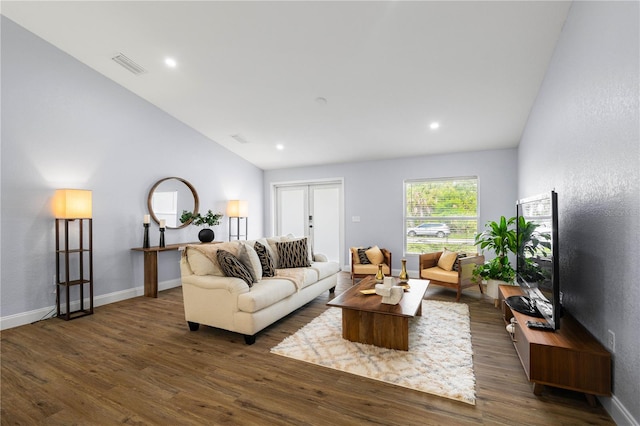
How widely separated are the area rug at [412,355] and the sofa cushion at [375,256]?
1847mm

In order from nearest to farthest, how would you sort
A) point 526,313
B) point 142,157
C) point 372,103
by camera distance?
point 526,313, point 372,103, point 142,157

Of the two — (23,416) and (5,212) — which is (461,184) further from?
(5,212)

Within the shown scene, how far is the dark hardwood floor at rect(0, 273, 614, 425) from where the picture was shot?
5.59 ft

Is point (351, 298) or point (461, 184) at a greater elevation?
point (461, 184)

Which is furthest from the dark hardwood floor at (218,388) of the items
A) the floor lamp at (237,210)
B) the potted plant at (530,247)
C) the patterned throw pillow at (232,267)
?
the floor lamp at (237,210)

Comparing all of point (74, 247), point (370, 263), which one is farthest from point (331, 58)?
point (74, 247)

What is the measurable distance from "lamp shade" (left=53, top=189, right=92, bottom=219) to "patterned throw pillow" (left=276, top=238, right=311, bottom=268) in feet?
7.66

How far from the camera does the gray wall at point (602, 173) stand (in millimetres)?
1523

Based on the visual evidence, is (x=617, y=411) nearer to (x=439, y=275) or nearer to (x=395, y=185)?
(x=439, y=275)

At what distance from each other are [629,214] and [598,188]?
0.41 m

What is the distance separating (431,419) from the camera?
66.0 inches

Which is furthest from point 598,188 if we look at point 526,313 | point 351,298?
point 351,298

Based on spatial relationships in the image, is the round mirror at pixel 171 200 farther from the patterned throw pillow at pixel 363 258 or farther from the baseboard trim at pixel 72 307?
the patterned throw pillow at pixel 363 258

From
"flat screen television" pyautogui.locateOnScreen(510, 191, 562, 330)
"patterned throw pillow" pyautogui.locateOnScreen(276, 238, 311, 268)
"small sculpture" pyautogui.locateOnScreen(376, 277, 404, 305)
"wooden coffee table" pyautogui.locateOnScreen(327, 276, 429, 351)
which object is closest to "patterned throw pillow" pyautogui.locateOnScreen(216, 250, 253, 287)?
"wooden coffee table" pyautogui.locateOnScreen(327, 276, 429, 351)
